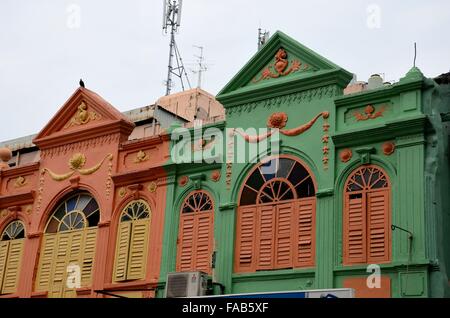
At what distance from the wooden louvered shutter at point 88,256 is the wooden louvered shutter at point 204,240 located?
2.79 m

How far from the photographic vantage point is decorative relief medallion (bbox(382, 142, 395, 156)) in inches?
643

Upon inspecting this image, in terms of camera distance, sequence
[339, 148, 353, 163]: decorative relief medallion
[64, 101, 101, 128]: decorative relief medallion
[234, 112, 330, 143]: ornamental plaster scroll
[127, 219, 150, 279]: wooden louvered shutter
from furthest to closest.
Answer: [64, 101, 101, 128]: decorative relief medallion → [127, 219, 150, 279]: wooden louvered shutter → [234, 112, 330, 143]: ornamental plaster scroll → [339, 148, 353, 163]: decorative relief medallion

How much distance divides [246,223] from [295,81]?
3034 mm

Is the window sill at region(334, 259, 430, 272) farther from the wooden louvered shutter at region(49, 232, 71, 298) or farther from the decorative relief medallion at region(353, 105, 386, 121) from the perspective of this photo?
the wooden louvered shutter at region(49, 232, 71, 298)

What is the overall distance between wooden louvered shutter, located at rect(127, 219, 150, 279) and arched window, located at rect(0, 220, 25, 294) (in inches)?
138

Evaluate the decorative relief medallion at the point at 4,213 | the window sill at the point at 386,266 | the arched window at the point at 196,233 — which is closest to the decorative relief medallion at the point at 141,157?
the arched window at the point at 196,233

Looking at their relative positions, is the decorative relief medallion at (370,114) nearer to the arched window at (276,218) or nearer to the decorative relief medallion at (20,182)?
the arched window at (276,218)

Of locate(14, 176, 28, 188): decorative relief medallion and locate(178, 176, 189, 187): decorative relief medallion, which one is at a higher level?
locate(14, 176, 28, 188): decorative relief medallion

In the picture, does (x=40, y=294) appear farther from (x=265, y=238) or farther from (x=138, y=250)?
(x=265, y=238)

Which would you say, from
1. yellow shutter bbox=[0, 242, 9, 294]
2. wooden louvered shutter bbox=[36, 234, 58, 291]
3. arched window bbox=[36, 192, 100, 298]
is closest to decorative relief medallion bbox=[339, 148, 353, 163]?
arched window bbox=[36, 192, 100, 298]

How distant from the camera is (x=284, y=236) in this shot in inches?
675

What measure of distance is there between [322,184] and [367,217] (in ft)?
3.87

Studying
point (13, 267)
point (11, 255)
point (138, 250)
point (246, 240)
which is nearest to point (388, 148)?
point (246, 240)
